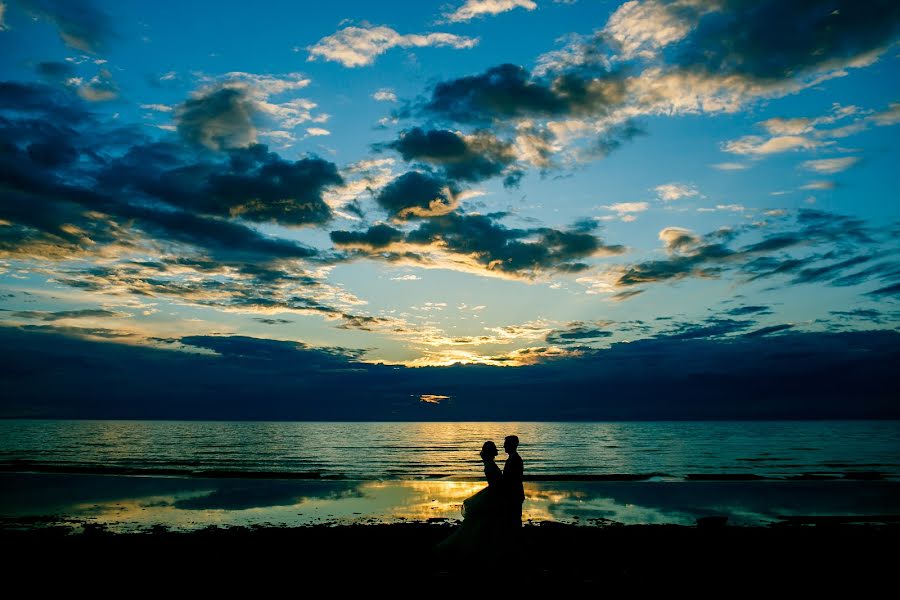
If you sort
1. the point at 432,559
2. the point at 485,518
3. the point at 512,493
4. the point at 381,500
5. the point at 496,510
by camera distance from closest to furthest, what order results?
1. the point at 512,493
2. the point at 496,510
3. the point at 485,518
4. the point at 432,559
5. the point at 381,500

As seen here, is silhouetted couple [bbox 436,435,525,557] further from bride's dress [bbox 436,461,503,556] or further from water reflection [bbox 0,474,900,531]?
water reflection [bbox 0,474,900,531]

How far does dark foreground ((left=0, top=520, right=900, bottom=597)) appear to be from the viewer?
12250mm

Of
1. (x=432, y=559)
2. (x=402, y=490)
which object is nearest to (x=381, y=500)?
(x=402, y=490)

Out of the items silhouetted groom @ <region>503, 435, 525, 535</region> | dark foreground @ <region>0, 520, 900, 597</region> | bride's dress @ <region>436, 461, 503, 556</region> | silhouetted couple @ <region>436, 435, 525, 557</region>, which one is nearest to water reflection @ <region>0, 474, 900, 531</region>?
dark foreground @ <region>0, 520, 900, 597</region>

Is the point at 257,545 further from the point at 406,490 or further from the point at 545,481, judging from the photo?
the point at 545,481

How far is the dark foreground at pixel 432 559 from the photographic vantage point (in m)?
12.2

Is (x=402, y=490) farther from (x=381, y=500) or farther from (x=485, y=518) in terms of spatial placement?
(x=485, y=518)

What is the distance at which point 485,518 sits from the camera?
11.4m

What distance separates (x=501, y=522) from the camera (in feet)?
36.6

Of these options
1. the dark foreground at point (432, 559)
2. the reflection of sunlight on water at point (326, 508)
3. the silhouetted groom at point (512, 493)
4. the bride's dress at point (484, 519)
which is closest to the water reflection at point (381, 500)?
the reflection of sunlight on water at point (326, 508)

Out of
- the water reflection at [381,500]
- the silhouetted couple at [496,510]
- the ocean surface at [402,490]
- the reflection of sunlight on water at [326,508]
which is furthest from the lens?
the ocean surface at [402,490]

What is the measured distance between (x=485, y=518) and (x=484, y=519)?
0.03m

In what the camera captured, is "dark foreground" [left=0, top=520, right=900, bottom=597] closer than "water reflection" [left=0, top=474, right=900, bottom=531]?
Yes

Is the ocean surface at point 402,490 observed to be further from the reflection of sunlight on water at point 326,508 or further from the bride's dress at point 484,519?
the bride's dress at point 484,519
